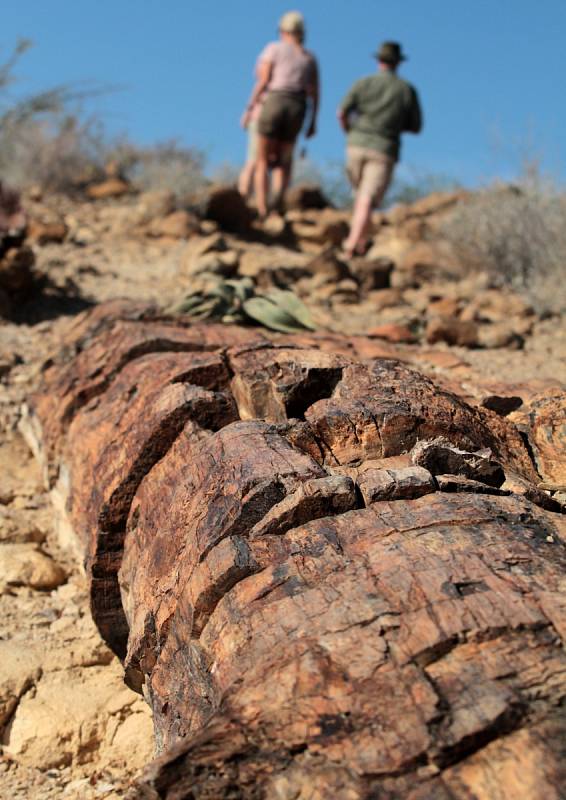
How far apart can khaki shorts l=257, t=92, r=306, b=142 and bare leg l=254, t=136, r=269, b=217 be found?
10 centimetres

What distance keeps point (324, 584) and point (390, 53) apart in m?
6.36

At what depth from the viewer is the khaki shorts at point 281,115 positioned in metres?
7.55

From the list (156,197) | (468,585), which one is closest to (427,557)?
(468,585)

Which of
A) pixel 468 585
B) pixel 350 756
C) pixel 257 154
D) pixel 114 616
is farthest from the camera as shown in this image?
pixel 257 154

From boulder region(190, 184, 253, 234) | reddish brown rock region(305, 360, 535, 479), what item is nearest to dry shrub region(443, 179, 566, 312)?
boulder region(190, 184, 253, 234)

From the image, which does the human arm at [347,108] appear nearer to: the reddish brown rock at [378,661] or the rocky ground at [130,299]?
the rocky ground at [130,299]

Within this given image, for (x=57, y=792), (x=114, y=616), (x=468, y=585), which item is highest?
(x=468, y=585)

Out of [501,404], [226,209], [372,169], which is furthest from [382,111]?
[501,404]

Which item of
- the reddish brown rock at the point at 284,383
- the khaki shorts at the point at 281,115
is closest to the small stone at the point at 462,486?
the reddish brown rock at the point at 284,383

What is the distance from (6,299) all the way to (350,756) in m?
4.89

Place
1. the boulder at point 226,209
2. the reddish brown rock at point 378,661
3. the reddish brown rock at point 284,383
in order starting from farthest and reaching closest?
the boulder at point 226,209 → the reddish brown rock at point 284,383 → the reddish brown rock at point 378,661

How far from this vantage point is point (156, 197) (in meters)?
8.73

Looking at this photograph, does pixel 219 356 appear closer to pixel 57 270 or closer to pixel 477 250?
pixel 57 270

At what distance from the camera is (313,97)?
25.6 ft
